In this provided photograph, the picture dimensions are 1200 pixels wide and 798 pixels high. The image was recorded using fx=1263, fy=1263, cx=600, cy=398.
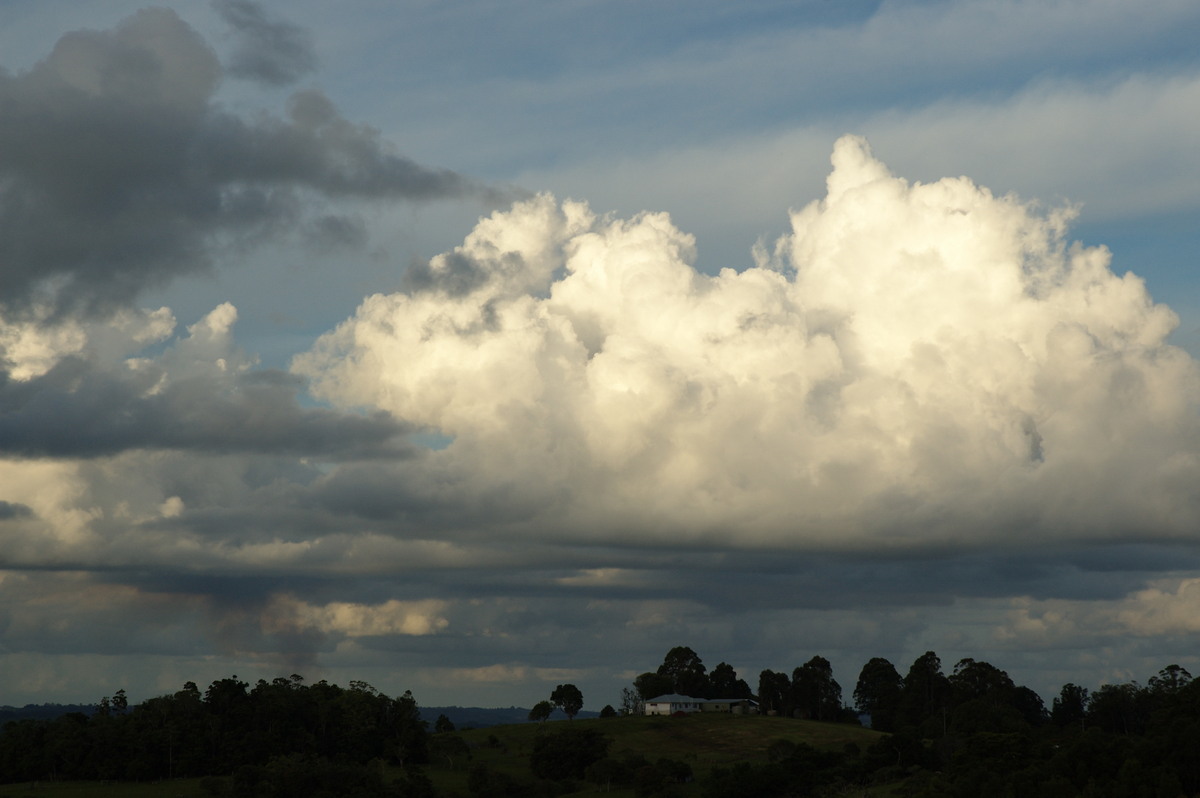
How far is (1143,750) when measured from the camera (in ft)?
504

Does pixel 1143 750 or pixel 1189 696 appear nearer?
pixel 1143 750

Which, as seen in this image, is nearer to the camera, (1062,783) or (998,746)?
(1062,783)

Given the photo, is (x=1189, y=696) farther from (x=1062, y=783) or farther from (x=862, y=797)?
(x=862, y=797)

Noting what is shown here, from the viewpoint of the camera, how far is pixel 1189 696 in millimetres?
176000

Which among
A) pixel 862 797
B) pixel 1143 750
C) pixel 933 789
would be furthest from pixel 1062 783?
pixel 862 797

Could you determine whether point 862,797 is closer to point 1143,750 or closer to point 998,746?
point 998,746

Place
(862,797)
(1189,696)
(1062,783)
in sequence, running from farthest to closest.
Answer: (862,797) < (1189,696) < (1062,783)

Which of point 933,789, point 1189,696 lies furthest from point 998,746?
point 1189,696

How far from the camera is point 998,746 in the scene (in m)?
181

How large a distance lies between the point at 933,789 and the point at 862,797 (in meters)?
23.8

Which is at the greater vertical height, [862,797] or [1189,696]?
[1189,696]

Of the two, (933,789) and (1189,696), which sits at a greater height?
(1189,696)

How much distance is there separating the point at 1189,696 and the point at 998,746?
2686 centimetres

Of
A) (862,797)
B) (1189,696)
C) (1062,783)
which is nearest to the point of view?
(1062,783)
